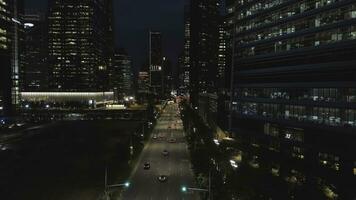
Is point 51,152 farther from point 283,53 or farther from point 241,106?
point 283,53

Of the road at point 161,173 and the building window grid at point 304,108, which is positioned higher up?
the building window grid at point 304,108

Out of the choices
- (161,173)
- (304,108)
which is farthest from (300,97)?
(161,173)

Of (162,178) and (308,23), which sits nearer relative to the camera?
(162,178)

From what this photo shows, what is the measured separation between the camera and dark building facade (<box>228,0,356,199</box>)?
61.3 metres

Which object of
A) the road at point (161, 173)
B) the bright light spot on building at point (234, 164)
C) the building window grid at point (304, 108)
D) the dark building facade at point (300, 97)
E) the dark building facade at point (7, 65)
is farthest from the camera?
the dark building facade at point (7, 65)

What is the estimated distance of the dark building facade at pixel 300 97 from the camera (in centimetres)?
6134

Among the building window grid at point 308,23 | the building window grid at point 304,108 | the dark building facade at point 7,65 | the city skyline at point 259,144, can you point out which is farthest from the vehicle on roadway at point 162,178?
the dark building facade at point 7,65

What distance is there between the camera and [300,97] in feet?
247

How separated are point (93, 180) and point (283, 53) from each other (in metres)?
41.1

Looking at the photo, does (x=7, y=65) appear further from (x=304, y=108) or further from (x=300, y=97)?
(x=304, y=108)

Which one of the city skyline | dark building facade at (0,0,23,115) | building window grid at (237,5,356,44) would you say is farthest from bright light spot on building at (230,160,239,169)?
dark building facade at (0,0,23,115)

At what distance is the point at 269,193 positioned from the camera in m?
52.7

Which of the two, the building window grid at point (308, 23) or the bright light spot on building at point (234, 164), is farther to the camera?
the bright light spot on building at point (234, 164)

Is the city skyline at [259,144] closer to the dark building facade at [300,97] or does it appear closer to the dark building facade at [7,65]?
the dark building facade at [300,97]
